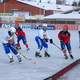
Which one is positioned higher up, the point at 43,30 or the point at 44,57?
the point at 43,30

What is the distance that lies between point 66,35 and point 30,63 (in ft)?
7.87

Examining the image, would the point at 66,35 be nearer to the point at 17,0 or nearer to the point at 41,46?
the point at 41,46

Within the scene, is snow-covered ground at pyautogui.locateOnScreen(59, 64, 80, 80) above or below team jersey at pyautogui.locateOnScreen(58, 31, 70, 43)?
above

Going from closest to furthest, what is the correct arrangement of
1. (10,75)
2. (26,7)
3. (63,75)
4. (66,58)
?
(63,75) → (10,75) → (66,58) → (26,7)

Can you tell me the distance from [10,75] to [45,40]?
18.7 feet

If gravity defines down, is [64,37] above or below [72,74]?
below

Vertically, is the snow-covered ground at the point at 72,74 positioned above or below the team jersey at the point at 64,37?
above

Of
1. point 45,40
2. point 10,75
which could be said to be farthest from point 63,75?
point 45,40

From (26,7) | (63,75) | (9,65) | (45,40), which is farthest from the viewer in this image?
(26,7)

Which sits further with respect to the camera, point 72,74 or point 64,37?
point 64,37

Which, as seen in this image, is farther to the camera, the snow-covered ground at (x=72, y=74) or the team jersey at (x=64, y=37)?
the team jersey at (x=64, y=37)

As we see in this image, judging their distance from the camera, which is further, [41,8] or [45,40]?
[41,8]

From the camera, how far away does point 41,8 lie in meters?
81.8

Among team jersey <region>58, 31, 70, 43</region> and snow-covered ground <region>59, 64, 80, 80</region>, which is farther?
team jersey <region>58, 31, 70, 43</region>
